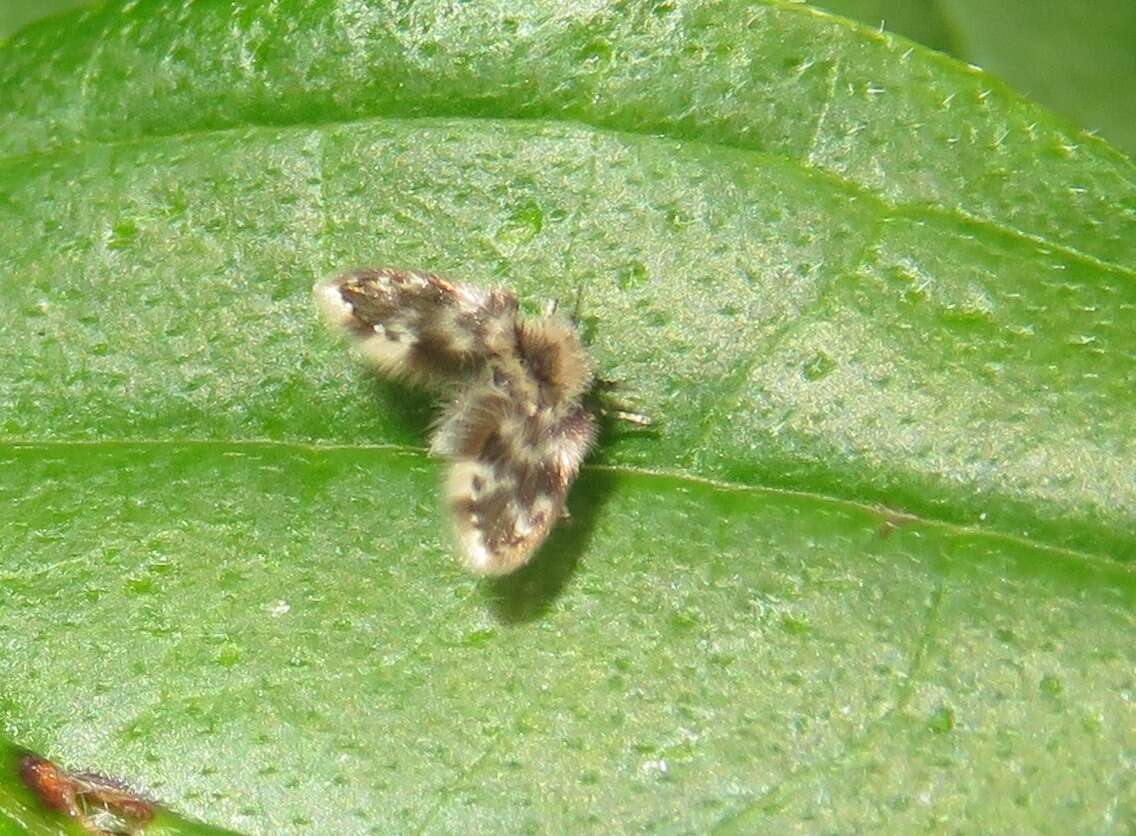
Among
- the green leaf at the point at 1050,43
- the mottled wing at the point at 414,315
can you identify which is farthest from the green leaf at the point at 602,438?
the green leaf at the point at 1050,43

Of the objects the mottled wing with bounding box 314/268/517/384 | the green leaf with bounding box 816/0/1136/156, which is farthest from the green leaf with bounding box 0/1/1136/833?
the green leaf with bounding box 816/0/1136/156

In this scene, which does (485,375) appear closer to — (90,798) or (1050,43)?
(90,798)

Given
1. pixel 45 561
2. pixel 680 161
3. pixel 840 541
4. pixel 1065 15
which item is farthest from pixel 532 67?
pixel 1065 15

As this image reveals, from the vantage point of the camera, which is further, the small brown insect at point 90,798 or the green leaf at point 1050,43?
the green leaf at point 1050,43

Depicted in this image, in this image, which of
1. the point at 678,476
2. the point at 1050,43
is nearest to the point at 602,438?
the point at 678,476

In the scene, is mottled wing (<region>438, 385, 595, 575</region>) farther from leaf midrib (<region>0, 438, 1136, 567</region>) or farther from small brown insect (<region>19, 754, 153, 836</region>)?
small brown insect (<region>19, 754, 153, 836</region>)

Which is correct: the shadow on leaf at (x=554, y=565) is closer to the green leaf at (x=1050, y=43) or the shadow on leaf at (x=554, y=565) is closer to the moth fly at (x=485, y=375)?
the moth fly at (x=485, y=375)
